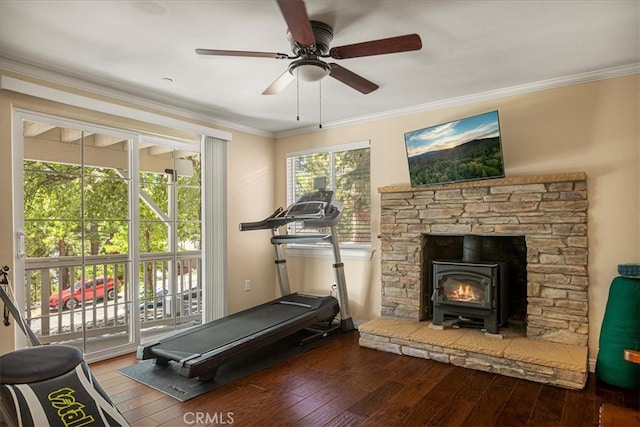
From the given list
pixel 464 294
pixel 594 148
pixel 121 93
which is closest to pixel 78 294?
pixel 121 93

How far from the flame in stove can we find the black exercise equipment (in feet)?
9.48

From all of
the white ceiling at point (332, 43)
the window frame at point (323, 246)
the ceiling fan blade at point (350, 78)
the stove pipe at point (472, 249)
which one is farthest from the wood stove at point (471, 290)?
the ceiling fan blade at point (350, 78)

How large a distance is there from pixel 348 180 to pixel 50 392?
11.5ft

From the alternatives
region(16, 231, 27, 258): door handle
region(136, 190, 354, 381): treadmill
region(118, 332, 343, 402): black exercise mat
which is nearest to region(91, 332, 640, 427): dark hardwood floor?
region(118, 332, 343, 402): black exercise mat

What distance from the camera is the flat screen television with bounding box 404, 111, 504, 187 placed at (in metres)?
3.18

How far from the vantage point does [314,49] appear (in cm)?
228

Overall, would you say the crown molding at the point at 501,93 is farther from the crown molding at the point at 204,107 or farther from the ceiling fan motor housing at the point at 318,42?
the ceiling fan motor housing at the point at 318,42

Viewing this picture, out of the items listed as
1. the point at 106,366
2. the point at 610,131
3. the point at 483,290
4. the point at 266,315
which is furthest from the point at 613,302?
the point at 106,366

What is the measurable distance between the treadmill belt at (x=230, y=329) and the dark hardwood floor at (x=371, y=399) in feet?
1.19

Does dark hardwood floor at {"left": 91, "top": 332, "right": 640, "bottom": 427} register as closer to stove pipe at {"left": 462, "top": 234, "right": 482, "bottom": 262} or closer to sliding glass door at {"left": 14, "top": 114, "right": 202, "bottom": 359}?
sliding glass door at {"left": 14, "top": 114, "right": 202, "bottom": 359}

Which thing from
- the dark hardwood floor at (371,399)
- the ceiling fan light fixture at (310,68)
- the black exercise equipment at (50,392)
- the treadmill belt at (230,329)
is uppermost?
the ceiling fan light fixture at (310,68)

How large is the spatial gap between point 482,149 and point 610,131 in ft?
3.28

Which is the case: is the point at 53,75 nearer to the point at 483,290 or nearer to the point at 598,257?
the point at 483,290

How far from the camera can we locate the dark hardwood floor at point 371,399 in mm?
2338
